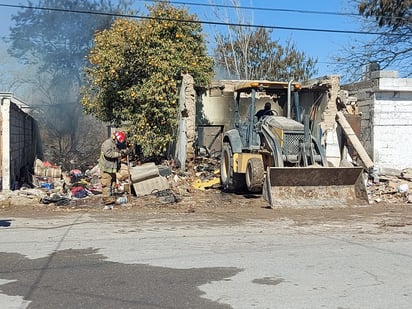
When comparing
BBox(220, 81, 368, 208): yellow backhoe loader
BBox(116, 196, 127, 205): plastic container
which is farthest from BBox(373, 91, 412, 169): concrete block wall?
BBox(116, 196, 127, 205): plastic container

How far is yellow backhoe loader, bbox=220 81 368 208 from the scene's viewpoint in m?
12.2

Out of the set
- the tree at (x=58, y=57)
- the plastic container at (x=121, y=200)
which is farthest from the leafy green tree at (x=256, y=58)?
the plastic container at (x=121, y=200)

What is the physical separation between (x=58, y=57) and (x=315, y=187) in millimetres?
20869

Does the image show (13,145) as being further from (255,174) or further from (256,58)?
(256,58)

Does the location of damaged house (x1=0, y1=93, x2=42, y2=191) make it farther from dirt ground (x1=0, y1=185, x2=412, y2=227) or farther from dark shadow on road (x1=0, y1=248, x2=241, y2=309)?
dark shadow on road (x1=0, y1=248, x2=241, y2=309)

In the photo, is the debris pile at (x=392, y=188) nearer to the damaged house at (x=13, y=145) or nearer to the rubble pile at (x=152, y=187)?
the rubble pile at (x=152, y=187)

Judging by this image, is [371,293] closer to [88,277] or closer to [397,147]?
[88,277]

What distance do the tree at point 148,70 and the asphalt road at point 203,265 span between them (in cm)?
834

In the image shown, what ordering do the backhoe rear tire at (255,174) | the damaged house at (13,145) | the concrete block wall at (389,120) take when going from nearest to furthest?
the backhoe rear tire at (255,174)
the damaged house at (13,145)
the concrete block wall at (389,120)

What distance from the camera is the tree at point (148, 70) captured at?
719 inches

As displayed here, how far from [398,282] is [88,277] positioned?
11.9 feet

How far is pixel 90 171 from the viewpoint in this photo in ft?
61.3

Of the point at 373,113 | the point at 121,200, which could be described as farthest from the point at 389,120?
the point at 121,200

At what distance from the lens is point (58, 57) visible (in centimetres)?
2944
